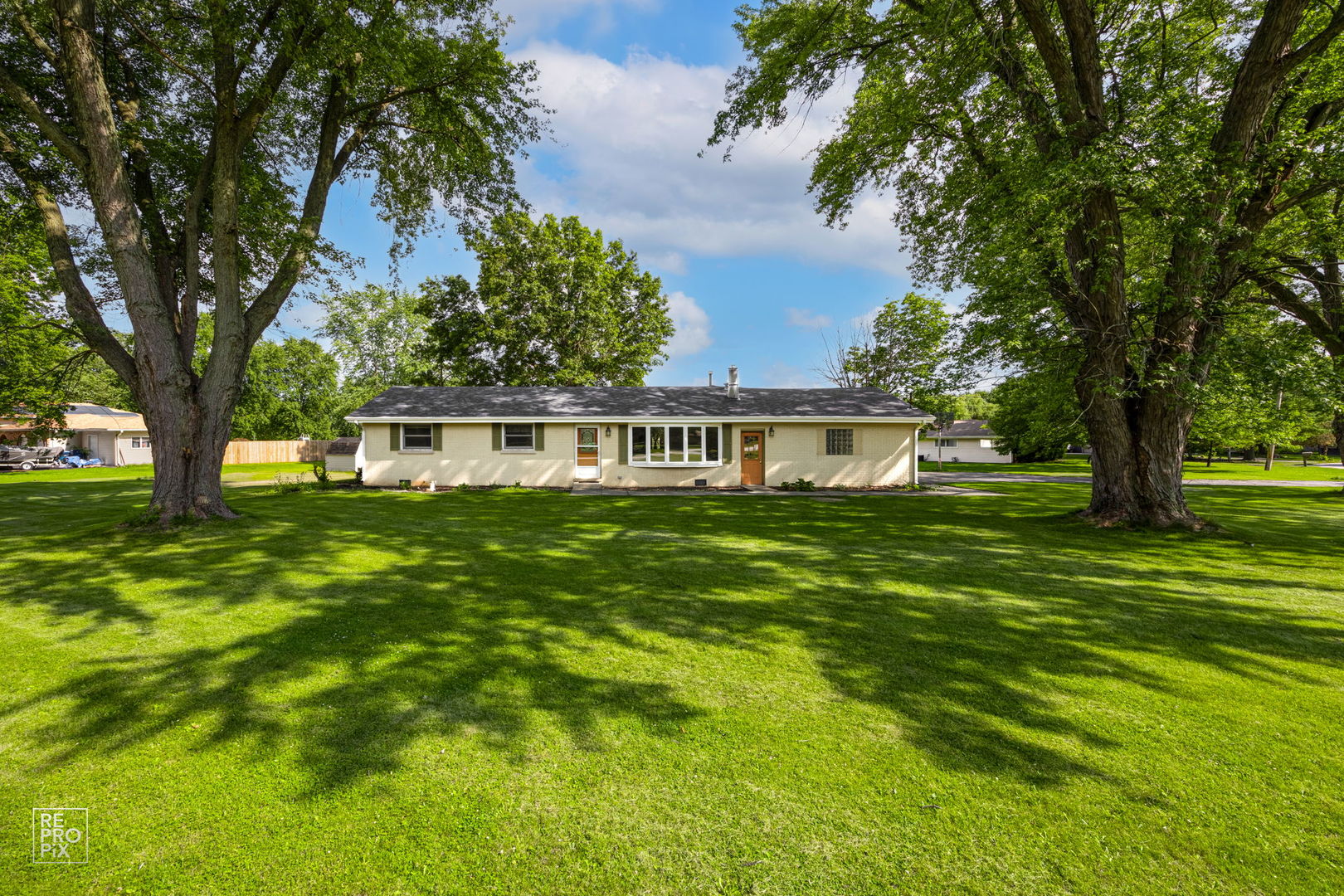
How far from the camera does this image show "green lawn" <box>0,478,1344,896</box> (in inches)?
91.0

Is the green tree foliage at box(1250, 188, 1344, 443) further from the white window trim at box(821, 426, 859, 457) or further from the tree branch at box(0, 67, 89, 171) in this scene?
the tree branch at box(0, 67, 89, 171)

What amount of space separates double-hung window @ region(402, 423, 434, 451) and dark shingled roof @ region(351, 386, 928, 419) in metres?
0.48

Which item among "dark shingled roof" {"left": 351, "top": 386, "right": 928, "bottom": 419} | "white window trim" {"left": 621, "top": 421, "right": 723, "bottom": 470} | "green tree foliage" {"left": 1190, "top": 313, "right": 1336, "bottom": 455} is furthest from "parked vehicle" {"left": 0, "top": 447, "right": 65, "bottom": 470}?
"green tree foliage" {"left": 1190, "top": 313, "right": 1336, "bottom": 455}

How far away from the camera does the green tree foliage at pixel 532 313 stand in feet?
87.2

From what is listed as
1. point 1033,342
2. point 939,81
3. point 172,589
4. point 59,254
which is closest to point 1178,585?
point 1033,342

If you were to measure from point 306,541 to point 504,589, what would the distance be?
4.74 metres

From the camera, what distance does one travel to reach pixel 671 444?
18672 millimetres

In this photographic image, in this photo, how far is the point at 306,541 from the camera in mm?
8719

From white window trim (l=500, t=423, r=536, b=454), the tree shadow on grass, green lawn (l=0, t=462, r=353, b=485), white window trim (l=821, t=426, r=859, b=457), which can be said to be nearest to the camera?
the tree shadow on grass

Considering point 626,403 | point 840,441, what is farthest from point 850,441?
point 626,403

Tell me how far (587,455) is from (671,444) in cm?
305

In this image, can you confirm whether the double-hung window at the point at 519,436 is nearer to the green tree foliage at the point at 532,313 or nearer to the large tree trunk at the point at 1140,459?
the green tree foliage at the point at 532,313

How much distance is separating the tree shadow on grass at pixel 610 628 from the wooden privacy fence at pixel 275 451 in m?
27.3

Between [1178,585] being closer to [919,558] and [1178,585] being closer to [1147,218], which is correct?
[919,558]
